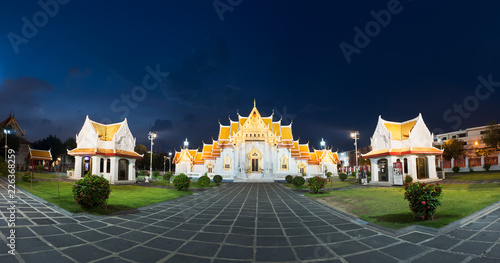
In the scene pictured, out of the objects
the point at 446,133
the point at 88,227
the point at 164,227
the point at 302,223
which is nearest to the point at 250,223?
the point at 302,223

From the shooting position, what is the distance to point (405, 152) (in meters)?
22.1

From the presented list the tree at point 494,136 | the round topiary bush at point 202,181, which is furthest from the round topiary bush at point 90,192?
the tree at point 494,136

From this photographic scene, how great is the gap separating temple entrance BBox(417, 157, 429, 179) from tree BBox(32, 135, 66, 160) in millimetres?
68901

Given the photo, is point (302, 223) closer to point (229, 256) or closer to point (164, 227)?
point (229, 256)

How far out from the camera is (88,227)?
6.54m

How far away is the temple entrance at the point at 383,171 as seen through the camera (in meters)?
23.5

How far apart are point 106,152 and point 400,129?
3043 cm

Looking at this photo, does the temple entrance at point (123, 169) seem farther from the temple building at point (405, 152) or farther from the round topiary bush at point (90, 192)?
the temple building at point (405, 152)

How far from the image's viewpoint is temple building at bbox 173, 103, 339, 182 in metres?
37.8

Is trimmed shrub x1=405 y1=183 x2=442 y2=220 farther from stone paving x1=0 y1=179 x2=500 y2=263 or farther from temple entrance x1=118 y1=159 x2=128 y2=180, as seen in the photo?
temple entrance x1=118 y1=159 x2=128 y2=180

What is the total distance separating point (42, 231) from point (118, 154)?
19.7 meters

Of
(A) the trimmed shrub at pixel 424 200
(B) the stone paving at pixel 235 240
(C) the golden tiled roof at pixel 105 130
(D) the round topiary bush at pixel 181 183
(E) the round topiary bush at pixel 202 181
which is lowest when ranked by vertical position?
(E) the round topiary bush at pixel 202 181

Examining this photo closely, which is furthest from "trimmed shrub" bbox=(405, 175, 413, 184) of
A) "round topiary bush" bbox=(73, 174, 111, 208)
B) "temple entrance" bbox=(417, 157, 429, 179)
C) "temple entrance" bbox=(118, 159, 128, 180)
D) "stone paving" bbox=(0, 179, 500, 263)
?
"temple entrance" bbox=(118, 159, 128, 180)

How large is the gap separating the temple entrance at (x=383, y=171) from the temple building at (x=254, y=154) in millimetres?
15682
